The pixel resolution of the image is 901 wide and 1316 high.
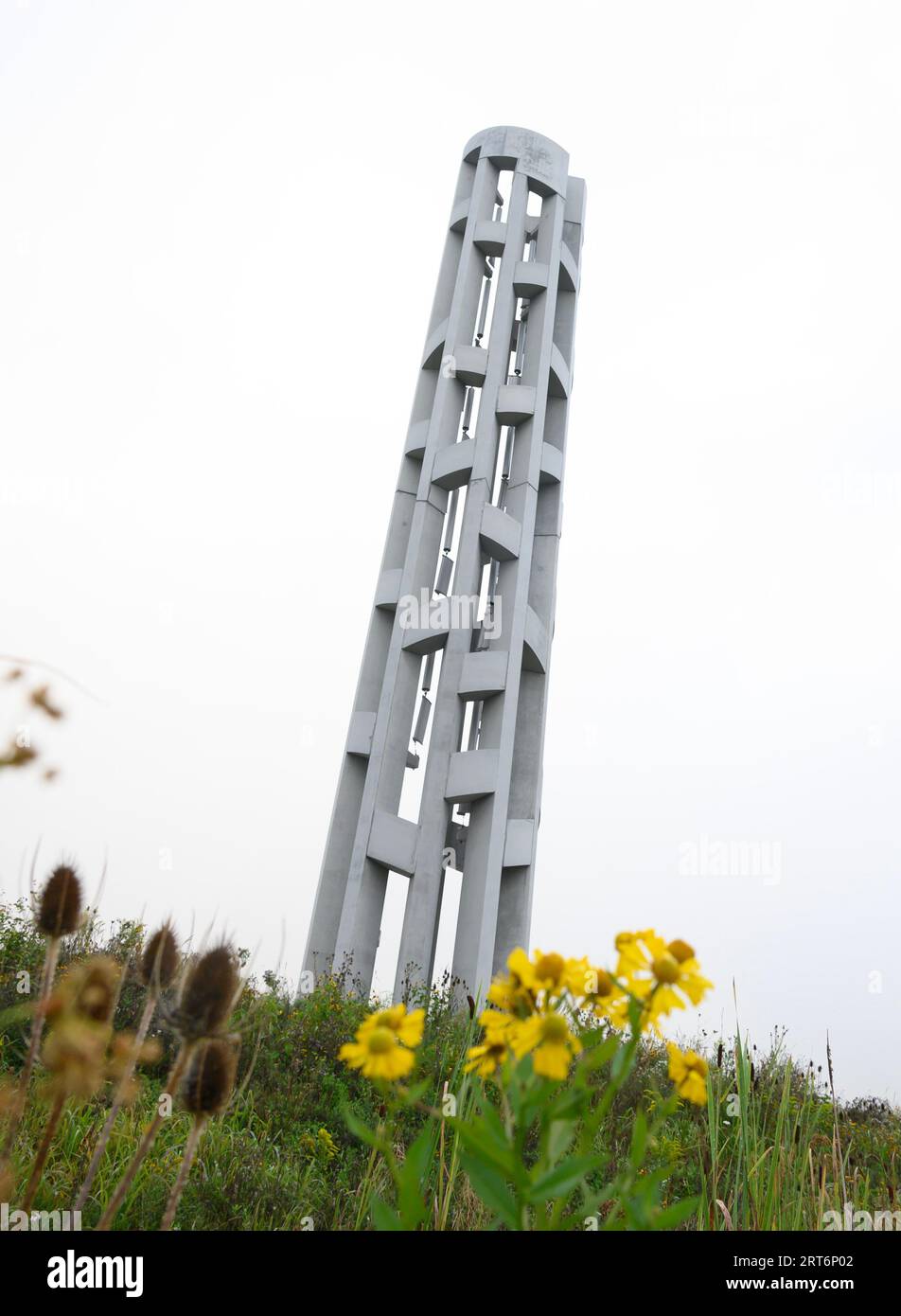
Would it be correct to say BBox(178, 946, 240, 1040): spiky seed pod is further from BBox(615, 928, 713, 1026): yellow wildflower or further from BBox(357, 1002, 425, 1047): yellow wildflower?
BBox(615, 928, 713, 1026): yellow wildflower

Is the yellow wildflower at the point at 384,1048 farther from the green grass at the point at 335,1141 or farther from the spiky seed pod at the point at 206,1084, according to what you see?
the green grass at the point at 335,1141

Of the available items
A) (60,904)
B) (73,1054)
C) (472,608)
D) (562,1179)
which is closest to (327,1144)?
(60,904)

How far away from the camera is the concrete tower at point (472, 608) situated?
1009 cm

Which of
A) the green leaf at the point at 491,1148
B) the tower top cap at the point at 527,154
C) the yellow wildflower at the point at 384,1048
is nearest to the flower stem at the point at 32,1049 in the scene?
the yellow wildflower at the point at 384,1048

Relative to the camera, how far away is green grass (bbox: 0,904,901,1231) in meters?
3.26

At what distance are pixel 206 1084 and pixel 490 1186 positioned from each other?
0.40 metres

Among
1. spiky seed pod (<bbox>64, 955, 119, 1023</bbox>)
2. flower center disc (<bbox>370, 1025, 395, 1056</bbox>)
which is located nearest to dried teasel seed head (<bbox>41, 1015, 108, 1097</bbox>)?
spiky seed pod (<bbox>64, 955, 119, 1023</bbox>)

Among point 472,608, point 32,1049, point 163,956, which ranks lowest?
point 32,1049

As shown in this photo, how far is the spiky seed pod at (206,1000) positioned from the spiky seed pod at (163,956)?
216mm

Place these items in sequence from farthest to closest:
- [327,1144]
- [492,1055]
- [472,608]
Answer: [472,608]
[327,1144]
[492,1055]

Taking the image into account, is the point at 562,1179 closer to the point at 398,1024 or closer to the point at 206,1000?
the point at 398,1024

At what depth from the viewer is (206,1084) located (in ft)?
4.20

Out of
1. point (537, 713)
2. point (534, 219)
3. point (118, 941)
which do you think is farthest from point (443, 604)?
point (534, 219)
